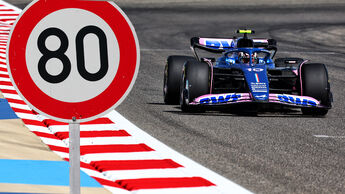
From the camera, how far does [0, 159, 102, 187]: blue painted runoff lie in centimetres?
670

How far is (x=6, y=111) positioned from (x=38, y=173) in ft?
12.6

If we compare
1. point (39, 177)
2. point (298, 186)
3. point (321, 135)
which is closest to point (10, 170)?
point (39, 177)

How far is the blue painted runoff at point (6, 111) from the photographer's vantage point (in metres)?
10.3

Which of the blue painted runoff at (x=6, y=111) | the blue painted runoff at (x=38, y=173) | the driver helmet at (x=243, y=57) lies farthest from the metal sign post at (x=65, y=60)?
the driver helmet at (x=243, y=57)

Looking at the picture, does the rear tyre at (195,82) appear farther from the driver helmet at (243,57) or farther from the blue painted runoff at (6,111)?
the blue painted runoff at (6,111)

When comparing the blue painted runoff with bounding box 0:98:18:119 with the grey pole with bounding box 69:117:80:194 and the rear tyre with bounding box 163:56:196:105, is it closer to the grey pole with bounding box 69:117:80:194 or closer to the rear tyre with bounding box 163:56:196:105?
the rear tyre with bounding box 163:56:196:105

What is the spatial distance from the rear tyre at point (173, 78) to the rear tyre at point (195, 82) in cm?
79

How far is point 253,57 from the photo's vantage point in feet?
41.5

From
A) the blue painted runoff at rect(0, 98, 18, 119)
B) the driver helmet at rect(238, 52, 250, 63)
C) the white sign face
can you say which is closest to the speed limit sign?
the white sign face

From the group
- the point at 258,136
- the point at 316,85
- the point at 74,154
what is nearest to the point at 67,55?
the point at 74,154

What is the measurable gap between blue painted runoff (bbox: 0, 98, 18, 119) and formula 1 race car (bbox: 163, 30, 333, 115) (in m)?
2.39

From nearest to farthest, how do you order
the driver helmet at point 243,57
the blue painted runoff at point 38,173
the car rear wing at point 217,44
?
the blue painted runoff at point 38,173
the driver helmet at point 243,57
the car rear wing at point 217,44

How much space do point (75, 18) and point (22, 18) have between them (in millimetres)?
278

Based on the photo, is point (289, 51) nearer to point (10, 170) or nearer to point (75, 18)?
point (10, 170)
